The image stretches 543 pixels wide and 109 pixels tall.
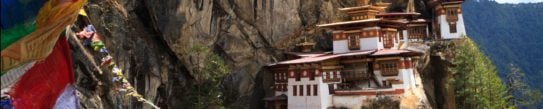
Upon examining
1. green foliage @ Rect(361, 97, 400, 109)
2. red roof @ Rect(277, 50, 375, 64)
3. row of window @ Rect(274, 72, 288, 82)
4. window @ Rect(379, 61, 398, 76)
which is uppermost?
red roof @ Rect(277, 50, 375, 64)

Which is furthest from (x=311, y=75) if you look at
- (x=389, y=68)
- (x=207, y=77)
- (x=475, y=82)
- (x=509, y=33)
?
(x=509, y=33)

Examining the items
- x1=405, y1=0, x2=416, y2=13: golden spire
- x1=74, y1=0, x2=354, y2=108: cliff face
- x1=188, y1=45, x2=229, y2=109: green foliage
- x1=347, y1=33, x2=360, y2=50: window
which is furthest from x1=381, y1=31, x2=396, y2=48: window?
x1=188, y1=45, x2=229, y2=109: green foliage

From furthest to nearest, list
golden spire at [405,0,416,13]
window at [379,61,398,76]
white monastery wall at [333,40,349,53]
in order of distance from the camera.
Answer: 1. golden spire at [405,0,416,13]
2. white monastery wall at [333,40,349,53]
3. window at [379,61,398,76]

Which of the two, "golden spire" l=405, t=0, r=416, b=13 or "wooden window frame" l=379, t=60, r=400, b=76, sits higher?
"golden spire" l=405, t=0, r=416, b=13

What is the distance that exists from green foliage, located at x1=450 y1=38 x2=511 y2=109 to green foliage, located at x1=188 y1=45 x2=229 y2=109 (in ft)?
46.0

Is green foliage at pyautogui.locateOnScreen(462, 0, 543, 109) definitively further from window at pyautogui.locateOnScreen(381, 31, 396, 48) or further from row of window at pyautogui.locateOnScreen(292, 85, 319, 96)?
row of window at pyautogui.locateOnScreen(292, 85, 319, 96)

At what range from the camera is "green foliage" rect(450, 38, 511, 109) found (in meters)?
38.6

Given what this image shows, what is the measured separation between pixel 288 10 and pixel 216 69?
25.9ft

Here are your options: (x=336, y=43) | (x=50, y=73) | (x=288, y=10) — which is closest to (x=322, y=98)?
(x=336, y=43)

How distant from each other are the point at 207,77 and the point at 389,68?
411 inches

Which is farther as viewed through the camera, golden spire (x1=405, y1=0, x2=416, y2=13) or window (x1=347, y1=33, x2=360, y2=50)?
golden spire (x1=405, y1=0, x2=416, y2=13)

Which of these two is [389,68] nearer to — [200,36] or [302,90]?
[302,90]

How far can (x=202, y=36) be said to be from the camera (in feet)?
128

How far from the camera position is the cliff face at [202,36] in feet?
115
